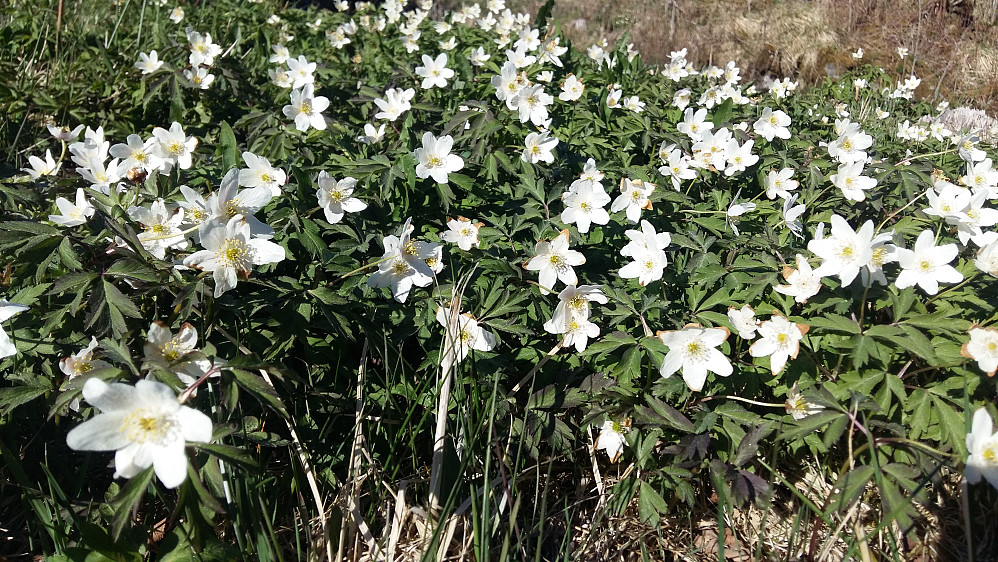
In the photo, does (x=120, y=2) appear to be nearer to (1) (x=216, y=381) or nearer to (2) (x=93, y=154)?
(2) (x=93, y=154)

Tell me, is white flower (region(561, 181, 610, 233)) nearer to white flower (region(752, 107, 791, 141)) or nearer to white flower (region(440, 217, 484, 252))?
white flower (region(440, 217, 484, 252))

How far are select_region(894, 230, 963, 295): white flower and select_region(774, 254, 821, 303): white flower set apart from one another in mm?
250

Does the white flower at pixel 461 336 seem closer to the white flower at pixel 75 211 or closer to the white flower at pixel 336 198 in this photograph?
the white flower at pixel 336 198

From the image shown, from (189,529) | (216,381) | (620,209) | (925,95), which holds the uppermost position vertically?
(620,209)

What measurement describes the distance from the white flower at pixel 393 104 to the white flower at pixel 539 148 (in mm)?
718

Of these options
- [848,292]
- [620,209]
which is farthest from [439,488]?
[848,292]

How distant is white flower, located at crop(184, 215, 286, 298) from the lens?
183 cm

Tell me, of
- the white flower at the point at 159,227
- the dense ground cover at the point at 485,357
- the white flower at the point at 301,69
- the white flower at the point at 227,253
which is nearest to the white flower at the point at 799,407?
the dense ground cover at the point at 485,357

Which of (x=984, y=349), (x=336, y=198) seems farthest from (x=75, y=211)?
(x=984, y=349)

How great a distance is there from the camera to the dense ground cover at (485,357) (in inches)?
72.8

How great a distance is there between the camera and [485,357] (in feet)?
7.27

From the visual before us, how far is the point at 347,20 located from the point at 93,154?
13.0 feet

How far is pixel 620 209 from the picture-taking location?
2623 millimetres

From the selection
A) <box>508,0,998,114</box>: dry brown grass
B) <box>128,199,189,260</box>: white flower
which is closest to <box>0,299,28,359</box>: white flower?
<box>128,199,189,260</box>: white flower
